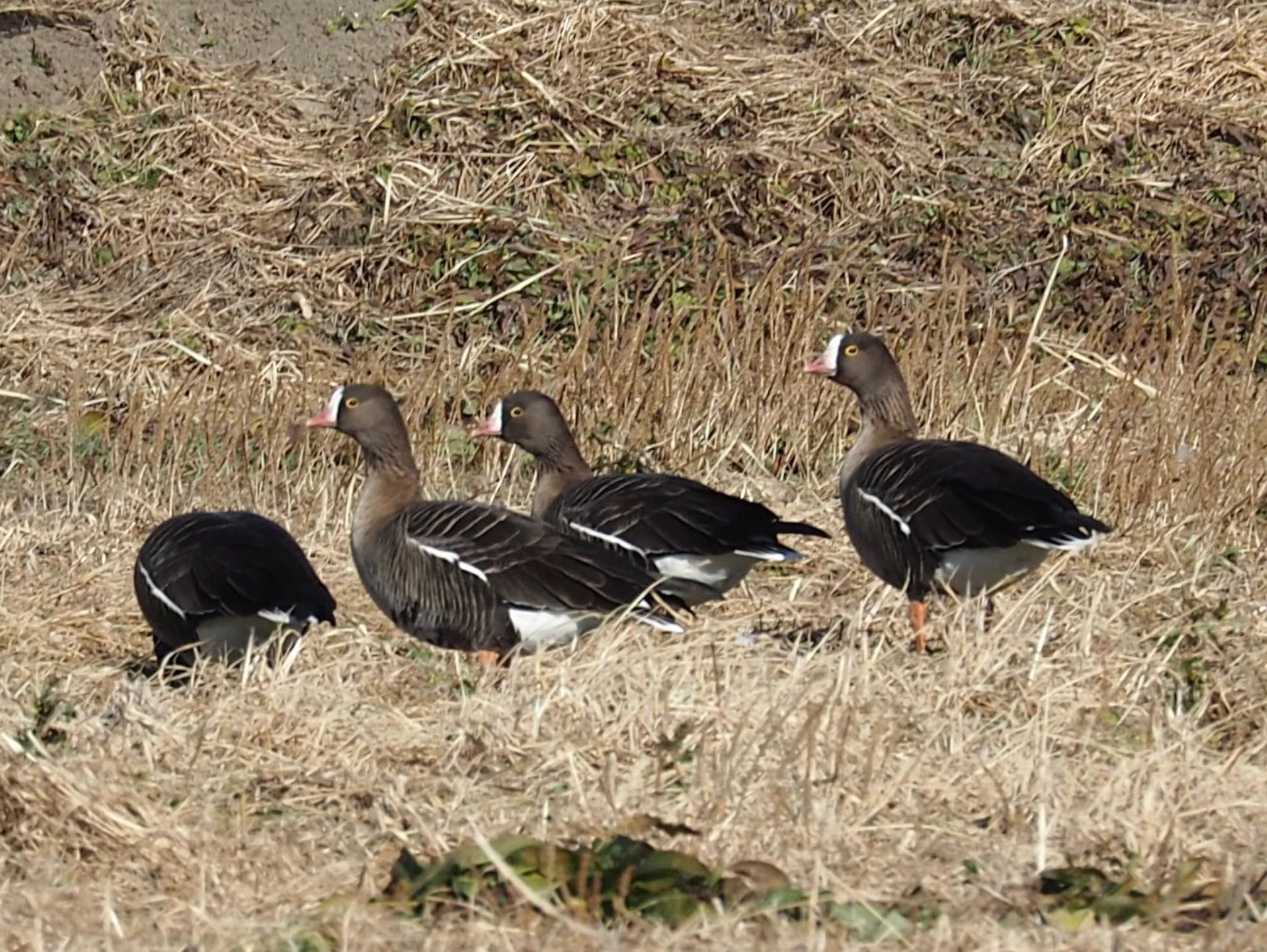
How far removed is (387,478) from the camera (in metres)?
7.68

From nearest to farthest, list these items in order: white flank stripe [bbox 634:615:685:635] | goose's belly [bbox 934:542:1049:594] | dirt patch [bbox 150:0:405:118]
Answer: white flank stripe [bbox 634:615:685:635] → goose's belly [bbox 934:542:1049:594] → dirt patch [bbox 150:0:405:118]

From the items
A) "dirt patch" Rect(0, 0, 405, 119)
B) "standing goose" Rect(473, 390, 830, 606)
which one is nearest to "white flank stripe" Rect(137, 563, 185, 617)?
"standing goose" Rect(473, 390, 830, 606)

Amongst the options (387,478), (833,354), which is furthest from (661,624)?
(833,354)

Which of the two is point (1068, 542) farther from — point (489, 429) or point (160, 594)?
point (160, 594)

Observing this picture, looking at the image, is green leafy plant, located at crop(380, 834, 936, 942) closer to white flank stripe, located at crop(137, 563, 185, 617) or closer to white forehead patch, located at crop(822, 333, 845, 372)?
white flank stripe, located at crop(137, 563, 185, 617)

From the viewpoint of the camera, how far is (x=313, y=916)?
166 inches

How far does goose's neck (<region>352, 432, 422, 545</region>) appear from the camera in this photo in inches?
297

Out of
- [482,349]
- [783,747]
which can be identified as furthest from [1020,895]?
[482,349]

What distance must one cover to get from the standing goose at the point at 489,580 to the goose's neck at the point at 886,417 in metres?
1.48

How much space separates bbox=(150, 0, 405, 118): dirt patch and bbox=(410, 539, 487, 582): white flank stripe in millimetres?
7656

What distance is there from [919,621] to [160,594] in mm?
2398

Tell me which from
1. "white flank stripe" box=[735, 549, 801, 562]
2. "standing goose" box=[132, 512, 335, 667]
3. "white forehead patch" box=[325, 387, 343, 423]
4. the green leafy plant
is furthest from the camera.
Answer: "white forehead patch" box=[325, 387, 343, 423]

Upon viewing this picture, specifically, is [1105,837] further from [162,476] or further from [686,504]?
[162,476]

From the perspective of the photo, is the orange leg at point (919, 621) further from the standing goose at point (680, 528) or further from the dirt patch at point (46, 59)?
the dirt patch at point (46, 59)
